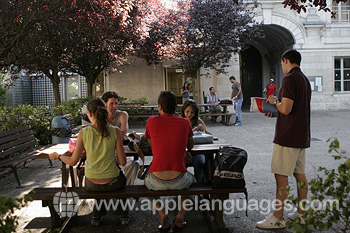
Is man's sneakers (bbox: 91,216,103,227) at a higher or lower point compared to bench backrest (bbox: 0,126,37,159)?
lower

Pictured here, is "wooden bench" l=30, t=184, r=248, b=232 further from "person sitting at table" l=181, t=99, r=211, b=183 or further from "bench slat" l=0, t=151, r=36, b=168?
"bench slat" l=0, t=151, r=36, b=168

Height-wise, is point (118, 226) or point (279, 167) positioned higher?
point (279, 167)

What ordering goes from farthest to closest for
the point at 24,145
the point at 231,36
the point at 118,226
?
the point at 231,36 → the point at 24,145 → the point at 118,226

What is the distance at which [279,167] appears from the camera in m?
3.97

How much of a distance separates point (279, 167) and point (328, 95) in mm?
18172

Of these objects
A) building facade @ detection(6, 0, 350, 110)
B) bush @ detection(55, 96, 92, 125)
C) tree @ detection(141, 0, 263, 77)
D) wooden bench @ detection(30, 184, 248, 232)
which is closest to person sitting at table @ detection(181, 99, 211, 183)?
wooden bench @ detection(30, 184, 248, 232)

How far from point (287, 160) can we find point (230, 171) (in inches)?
24.5

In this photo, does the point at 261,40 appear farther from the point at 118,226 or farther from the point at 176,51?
the point at 118,226

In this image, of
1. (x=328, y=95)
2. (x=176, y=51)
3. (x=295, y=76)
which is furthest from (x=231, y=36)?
(x=295, y=76)

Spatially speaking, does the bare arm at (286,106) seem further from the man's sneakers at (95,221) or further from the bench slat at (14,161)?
the bench slat at (14,161)

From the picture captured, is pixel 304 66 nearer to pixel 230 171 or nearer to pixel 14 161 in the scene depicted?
pixel 14 161

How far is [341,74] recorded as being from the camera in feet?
68.4

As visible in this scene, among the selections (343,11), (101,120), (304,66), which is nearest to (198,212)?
(101,120)

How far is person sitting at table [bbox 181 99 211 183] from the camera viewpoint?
15.8 ft
